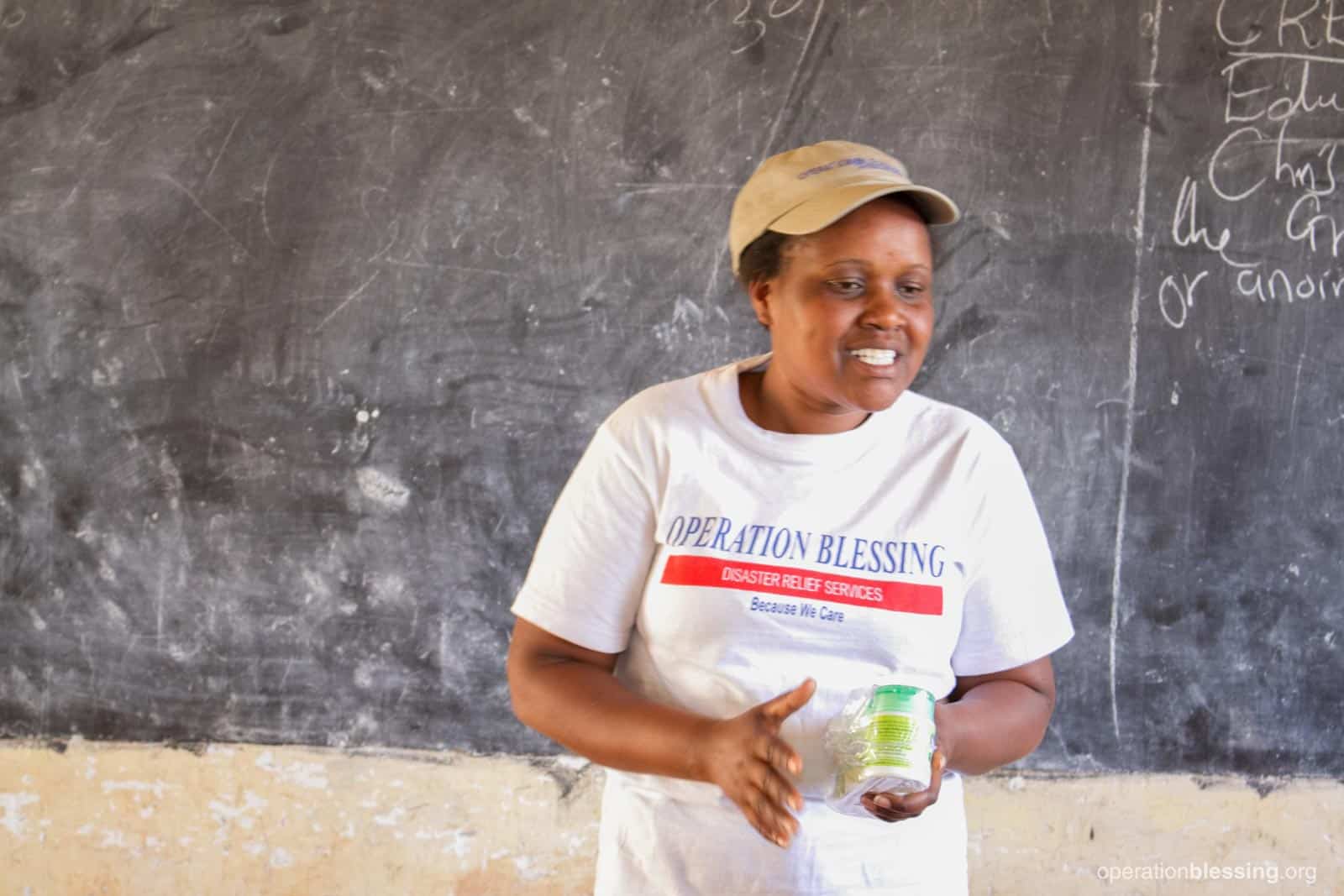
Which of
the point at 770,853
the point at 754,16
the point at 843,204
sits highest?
the point at 754,16

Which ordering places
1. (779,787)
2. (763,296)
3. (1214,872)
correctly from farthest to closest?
(1214,872), (763,296), (779,787)

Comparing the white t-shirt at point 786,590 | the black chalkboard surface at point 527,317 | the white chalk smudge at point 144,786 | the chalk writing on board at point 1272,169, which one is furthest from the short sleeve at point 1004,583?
the white chalk smudge at point 144,786

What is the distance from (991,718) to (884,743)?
0.23m

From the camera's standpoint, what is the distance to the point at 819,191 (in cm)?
129

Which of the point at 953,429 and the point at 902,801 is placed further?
the point at 953,429

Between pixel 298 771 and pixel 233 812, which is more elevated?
pixel 298 771

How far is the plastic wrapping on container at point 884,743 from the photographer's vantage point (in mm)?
1102

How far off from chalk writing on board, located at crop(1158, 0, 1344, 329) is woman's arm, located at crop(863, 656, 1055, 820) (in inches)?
56.5

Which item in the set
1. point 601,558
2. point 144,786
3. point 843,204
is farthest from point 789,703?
point 144,786

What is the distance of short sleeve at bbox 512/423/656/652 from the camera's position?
1.29 metres

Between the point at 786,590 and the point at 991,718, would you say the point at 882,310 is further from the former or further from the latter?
the point at 991,718

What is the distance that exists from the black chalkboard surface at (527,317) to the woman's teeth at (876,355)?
1.29 metres

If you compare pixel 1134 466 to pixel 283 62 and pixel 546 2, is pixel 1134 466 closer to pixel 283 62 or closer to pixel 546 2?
pixel 546 2

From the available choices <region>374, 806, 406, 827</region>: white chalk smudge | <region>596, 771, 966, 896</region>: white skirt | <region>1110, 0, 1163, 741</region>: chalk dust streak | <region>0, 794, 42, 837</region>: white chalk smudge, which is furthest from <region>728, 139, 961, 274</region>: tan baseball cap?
<region>0, 794, 42, 837</region>: white chalk smudge
